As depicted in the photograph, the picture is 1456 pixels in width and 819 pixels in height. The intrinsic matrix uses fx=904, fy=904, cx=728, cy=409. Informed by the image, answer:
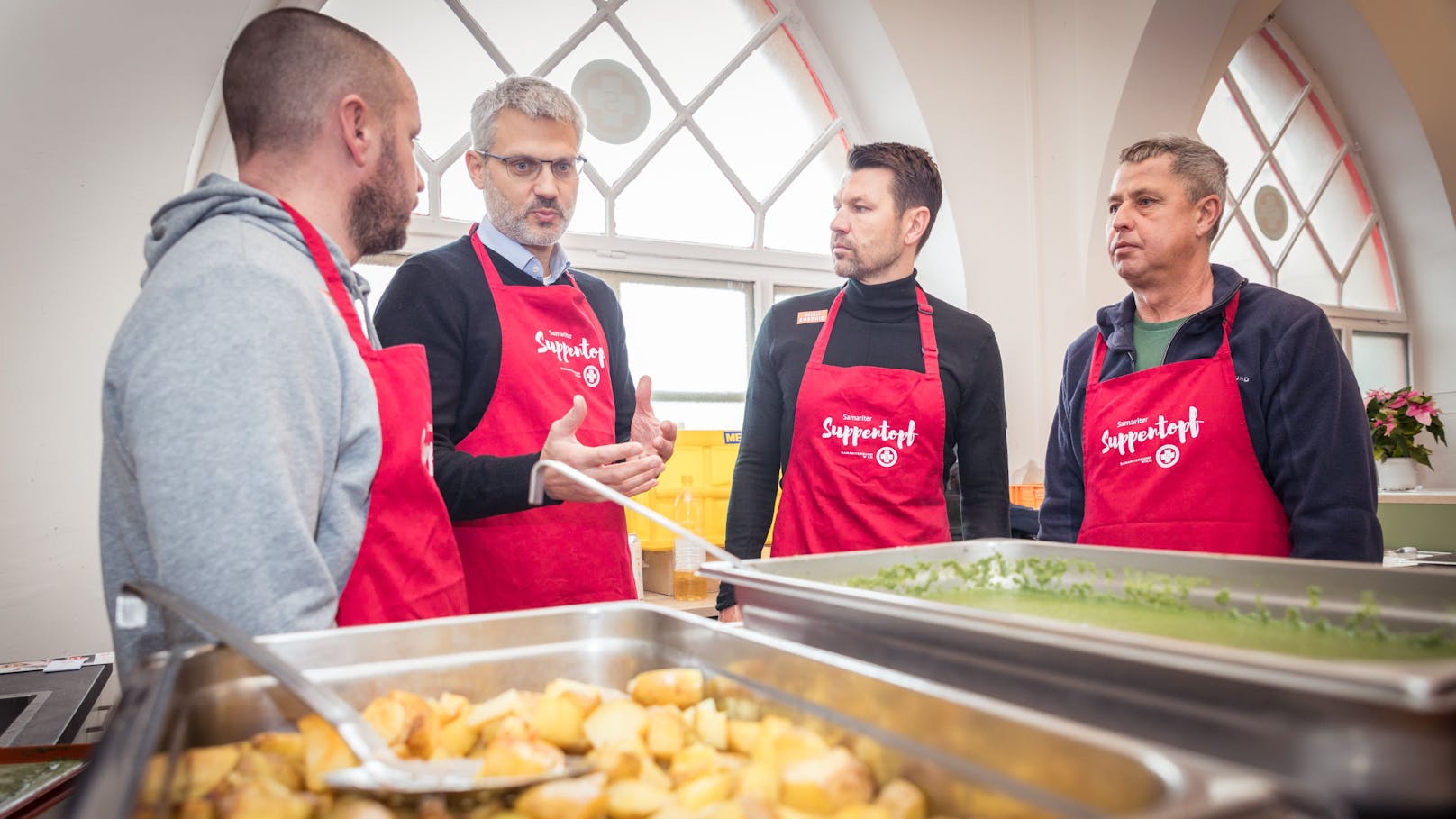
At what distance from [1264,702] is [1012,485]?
10.7 feet

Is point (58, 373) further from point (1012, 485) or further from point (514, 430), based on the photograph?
point (1012, 485)

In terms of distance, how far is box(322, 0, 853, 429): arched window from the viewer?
3219 mm

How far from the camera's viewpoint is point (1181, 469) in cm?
187

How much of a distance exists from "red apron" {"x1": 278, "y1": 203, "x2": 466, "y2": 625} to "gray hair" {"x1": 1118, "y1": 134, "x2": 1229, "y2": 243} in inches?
69.0

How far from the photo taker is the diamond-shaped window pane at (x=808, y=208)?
12.8ft

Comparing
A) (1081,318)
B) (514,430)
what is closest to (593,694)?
(514,430)

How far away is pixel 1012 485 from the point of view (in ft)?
12.1

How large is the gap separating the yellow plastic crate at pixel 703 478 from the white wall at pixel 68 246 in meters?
1.54

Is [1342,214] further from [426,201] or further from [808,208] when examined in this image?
[426,201]

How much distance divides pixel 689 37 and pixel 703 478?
1.86 m

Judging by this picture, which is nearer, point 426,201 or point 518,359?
point 518,359

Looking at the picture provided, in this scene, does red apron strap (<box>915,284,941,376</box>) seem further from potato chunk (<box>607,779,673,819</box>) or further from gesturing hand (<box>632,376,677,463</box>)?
potato chunk (<box>607,779,673,819</box>)

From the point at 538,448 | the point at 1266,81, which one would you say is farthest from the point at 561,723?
the point at 1266,81

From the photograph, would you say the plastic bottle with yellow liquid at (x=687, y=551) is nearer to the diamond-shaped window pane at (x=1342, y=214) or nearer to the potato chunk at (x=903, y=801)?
the potato chunk at (x=903, y=801)
